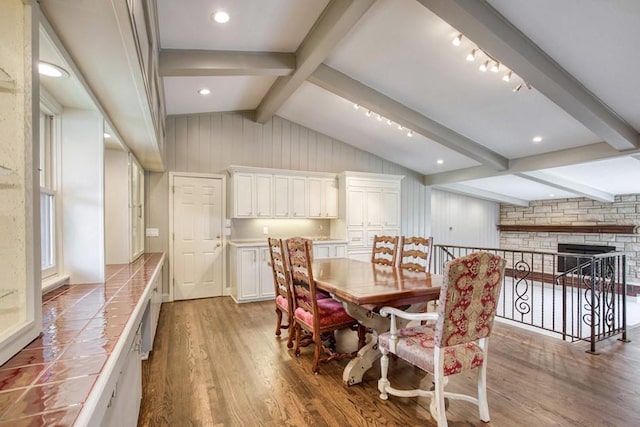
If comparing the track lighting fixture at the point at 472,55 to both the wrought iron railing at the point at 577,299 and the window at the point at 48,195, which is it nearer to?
the wrought iron railing at the point at 577,299

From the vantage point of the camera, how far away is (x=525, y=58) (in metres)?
2.61

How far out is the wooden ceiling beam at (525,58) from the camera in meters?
2.35

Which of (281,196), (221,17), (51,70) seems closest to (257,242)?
(281,196)

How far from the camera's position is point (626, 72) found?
9.00ft

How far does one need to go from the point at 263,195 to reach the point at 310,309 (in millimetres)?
3038

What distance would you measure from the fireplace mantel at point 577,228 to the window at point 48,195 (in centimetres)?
940

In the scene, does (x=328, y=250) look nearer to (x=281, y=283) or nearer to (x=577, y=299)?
(x=281, y=283)

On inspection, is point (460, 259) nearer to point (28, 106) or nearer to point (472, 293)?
point (472, 293)

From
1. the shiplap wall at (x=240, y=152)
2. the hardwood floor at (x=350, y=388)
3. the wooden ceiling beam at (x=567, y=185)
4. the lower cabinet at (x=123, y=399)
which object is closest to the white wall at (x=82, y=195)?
the lower cabinet at (x=123, y=399)

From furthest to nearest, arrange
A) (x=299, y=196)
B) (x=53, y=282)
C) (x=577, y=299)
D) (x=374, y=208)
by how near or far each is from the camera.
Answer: (x=374, y=208), (x=299, y=196), (x=577, y=299), (x=53, y=282)

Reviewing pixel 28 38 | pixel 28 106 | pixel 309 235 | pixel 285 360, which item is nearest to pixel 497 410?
pixel 285 360

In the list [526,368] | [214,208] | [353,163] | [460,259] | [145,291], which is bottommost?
[526,368]

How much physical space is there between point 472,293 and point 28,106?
7.05 ft

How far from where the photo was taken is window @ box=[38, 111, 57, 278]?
76.0 inches
